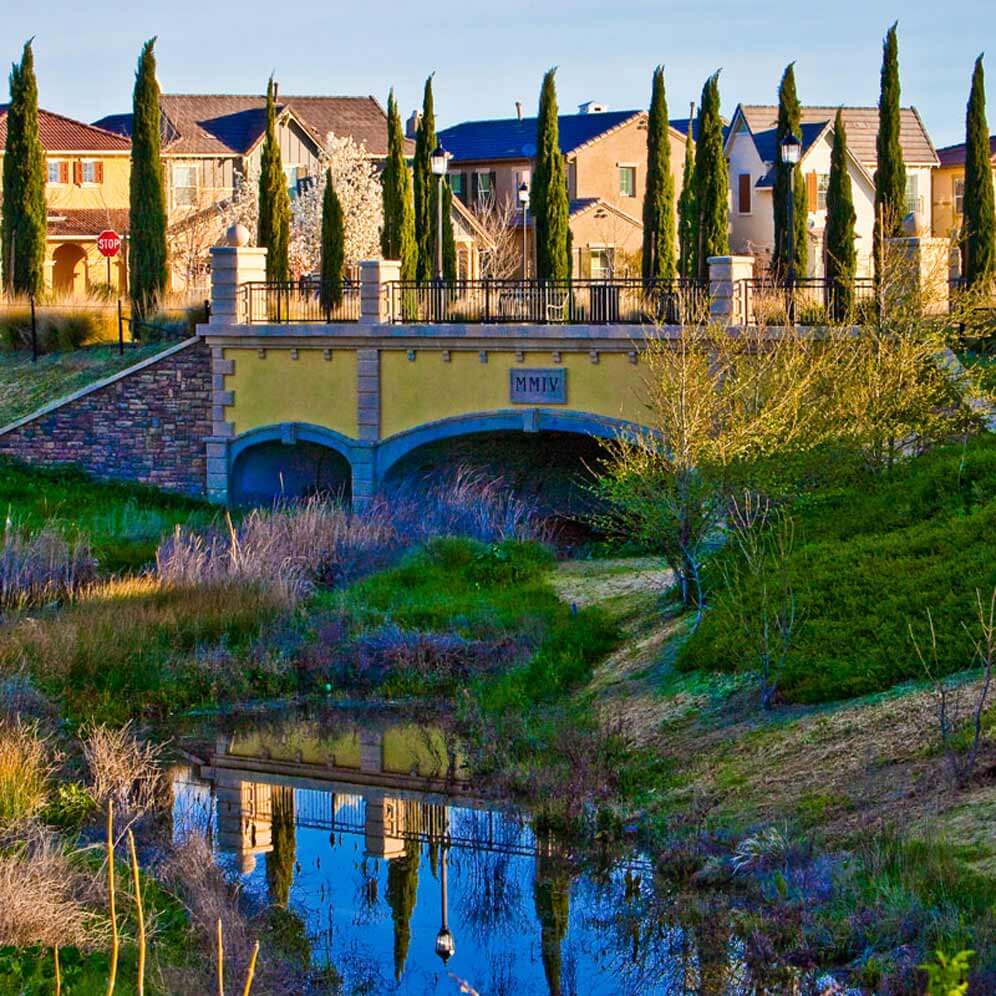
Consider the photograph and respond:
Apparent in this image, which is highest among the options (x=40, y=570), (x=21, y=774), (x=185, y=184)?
(x=185, y=184)

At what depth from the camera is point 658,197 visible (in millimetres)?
39344

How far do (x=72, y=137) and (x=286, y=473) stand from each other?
25547 mm

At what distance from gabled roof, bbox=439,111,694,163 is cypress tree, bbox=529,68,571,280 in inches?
829

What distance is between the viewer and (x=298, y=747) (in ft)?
56.9

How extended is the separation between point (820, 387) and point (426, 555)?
558cm

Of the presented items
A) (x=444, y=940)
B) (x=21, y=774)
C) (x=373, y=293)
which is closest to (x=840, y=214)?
(x=373, y=293)

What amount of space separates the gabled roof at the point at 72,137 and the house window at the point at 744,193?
60.7 ft

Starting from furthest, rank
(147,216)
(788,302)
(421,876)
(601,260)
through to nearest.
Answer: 1. (601,260)
2. (147,216)
3. (788,302)
4. (421,876)

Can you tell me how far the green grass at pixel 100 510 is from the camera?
941 inches

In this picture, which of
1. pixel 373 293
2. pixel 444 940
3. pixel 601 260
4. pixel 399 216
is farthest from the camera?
pixel 601 260

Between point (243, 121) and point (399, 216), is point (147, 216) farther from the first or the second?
point (243, 121)

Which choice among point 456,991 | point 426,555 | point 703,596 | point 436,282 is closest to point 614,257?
point 436,282

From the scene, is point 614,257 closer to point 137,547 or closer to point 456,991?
point 137,547

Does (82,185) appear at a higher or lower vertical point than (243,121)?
lower
